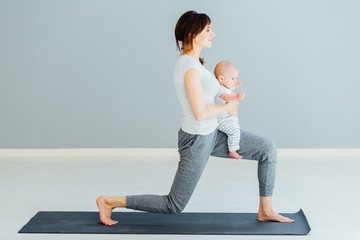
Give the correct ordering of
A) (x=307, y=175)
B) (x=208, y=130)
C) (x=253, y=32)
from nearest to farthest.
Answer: (x=208, y=130) < (x=307, y=175) < (x=253, y=32)

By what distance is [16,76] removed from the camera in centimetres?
543

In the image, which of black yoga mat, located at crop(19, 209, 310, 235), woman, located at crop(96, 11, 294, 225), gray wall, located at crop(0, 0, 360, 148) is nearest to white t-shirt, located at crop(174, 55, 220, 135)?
woman, located at crop(96, 11, 294, 225)

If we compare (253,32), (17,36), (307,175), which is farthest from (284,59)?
(17,36)

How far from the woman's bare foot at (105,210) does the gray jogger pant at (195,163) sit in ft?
0.44

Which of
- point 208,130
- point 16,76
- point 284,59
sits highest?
point 284,59

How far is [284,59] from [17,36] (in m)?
2.67

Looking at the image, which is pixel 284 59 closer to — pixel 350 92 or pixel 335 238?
pixel 350 92

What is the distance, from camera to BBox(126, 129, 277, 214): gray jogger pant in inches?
112

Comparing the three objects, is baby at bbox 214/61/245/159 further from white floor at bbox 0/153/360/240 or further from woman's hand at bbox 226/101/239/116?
white floor at bbox 0/153/360/240

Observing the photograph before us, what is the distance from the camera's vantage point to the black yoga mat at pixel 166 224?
2.89 meters

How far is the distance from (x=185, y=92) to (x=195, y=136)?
242mm

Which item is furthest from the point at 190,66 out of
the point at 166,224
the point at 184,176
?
the point at 166,224

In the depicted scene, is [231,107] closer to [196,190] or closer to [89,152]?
[196,190]

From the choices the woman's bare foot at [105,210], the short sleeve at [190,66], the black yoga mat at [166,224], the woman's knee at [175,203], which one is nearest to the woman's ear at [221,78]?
the short sleeve at [190,66]
